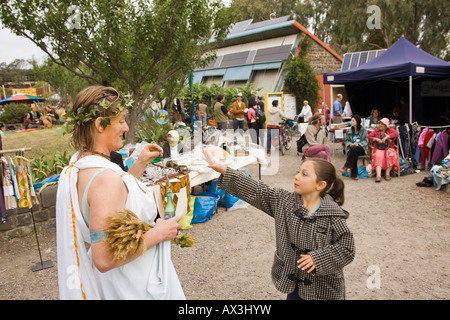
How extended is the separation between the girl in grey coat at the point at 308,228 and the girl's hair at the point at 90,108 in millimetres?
679

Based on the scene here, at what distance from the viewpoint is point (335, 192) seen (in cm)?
228

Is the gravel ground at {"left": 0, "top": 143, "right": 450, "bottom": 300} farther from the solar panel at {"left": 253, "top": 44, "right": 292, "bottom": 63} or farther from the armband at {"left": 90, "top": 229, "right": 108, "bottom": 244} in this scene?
the solar panel at {"left": 253, "top": 44, "right": 292, "bottom": 63}

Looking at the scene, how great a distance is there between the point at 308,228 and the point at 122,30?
7.00 metres

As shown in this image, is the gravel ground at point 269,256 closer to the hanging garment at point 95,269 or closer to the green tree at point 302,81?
the hanging garment at point 95,269

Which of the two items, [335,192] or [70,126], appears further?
[335,192]

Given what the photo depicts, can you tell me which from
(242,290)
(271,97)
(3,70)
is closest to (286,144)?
(271,97)

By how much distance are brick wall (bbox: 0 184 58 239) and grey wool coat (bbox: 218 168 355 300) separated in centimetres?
423

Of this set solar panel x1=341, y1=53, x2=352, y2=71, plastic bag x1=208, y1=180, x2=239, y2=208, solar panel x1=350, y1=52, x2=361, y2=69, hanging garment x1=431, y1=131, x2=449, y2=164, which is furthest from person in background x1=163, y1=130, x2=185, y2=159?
solar panel x1=350, y1=52, x2=361, y2=69

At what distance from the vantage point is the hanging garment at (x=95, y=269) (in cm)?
152

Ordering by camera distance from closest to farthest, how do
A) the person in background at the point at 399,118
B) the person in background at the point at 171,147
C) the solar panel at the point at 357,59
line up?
the person in background at the point at 171,147 < the person in background at the point at 399,118 < the solar panel at the point at 357,59

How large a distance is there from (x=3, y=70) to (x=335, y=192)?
81381mm

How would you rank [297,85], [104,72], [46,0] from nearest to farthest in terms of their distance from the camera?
[46,0]
[104,72]
[297,85]

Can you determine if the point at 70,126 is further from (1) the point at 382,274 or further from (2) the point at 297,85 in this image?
(2) the point at 297,85

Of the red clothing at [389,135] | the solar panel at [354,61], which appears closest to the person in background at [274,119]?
the red clothing at [389,135]
